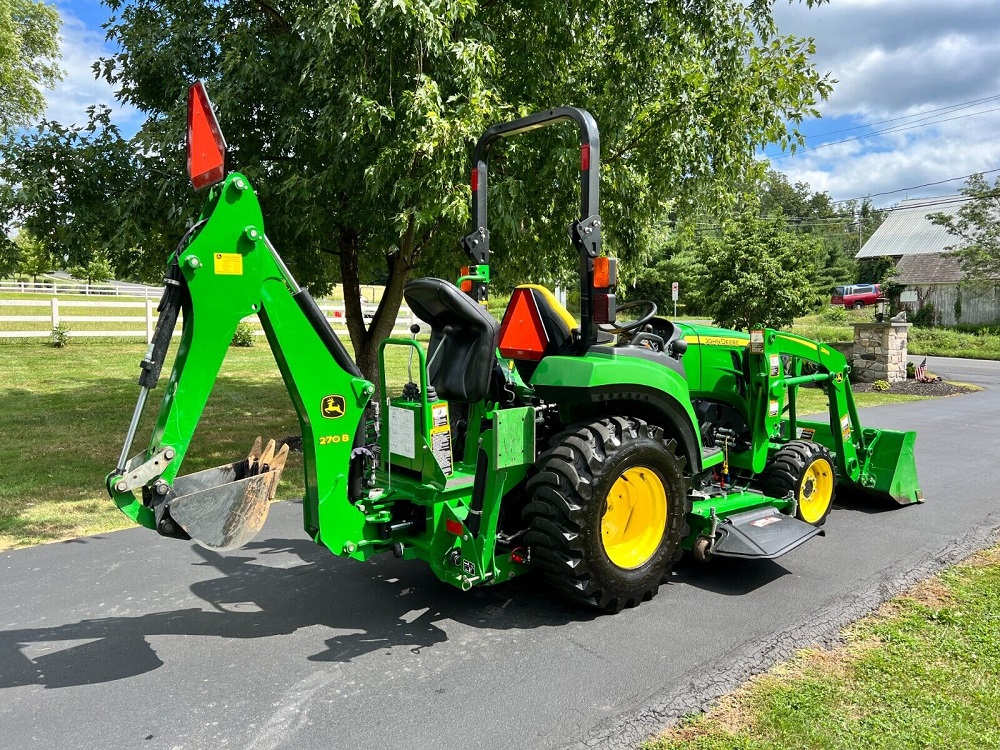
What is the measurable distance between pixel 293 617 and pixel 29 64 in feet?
77.1

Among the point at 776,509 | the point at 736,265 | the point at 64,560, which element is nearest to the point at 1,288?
the point at 736,265

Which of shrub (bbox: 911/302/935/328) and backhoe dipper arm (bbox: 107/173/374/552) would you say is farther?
shrub (bbox: 911/302/935/328)

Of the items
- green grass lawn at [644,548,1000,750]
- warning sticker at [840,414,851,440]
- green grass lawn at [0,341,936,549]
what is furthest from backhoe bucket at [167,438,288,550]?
warning sticker at [840,414,851,440]

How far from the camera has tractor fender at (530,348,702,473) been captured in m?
3.66

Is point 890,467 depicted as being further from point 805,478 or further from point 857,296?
point 857,296

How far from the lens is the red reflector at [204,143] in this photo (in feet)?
9.84

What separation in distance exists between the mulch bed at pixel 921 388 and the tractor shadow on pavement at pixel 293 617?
12151 mm

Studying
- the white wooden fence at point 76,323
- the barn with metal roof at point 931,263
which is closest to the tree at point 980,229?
the barn with metal roof at point 931,263

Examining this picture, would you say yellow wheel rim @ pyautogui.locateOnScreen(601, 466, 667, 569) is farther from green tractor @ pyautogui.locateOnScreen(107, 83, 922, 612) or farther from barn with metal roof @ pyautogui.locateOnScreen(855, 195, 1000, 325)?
barn with metal roof @ pyautogui.locateOnScreen(855, 195, 1000, 325)

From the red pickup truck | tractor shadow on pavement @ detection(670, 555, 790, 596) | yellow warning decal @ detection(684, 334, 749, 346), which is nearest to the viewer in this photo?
tractor shadow on pavement @ detection(670, 555, 790, 596)

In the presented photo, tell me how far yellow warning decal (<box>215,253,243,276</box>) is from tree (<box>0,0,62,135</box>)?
19272 millimetres

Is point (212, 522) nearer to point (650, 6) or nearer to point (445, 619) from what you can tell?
point (445, 619)

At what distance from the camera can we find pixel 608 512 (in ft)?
12.4

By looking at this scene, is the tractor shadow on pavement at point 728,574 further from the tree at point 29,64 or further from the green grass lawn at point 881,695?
the tree at point 29,64
